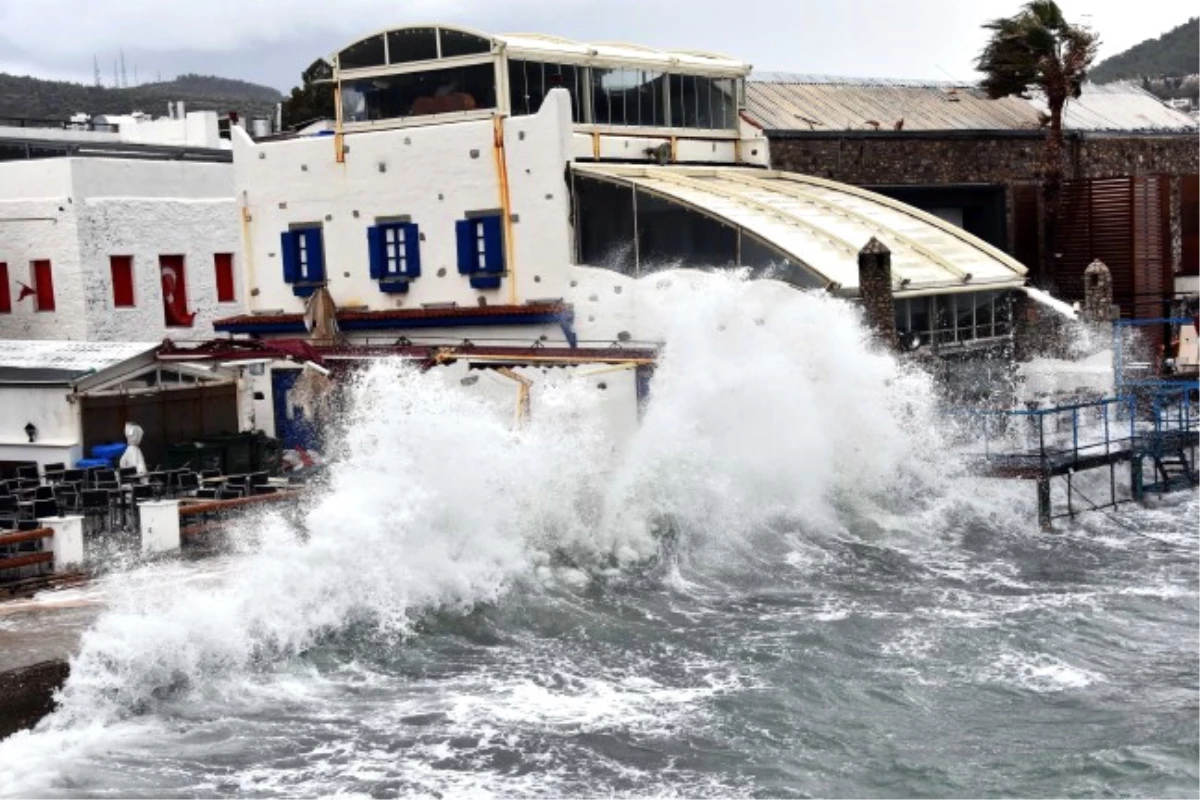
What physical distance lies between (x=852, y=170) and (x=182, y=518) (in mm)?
18553

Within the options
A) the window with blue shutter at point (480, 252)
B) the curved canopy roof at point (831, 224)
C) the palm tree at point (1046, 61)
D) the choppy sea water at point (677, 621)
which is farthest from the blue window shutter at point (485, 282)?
the palm tree at point (1046, 61)

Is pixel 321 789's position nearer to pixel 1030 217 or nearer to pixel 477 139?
pixel 477 139

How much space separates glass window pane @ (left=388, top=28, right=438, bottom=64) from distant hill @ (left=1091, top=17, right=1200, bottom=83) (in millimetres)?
127915

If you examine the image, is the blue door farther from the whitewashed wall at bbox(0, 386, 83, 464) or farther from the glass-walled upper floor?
the glass-walled upper floor

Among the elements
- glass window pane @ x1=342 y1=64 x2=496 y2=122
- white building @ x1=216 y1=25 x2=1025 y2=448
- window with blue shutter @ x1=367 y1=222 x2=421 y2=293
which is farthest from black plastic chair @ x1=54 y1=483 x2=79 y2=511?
glass window pane @ x1=342 y1=64 x2=496 y2=122

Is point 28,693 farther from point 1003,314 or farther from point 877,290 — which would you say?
point 1003,314

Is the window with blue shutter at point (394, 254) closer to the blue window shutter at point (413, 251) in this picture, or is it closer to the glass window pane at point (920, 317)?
the blue window shutter at point (413, 251)

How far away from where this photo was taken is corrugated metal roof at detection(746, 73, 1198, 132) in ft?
121

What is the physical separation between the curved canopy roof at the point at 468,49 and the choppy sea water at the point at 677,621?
20.7ft

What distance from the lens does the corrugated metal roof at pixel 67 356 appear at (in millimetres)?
25500

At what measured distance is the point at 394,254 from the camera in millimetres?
30609

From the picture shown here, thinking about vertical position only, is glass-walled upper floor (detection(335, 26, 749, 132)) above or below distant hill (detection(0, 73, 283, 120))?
below

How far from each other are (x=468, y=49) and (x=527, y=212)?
3235 millimetres

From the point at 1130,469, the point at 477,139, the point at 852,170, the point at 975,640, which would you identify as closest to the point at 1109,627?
the point at 975,640
